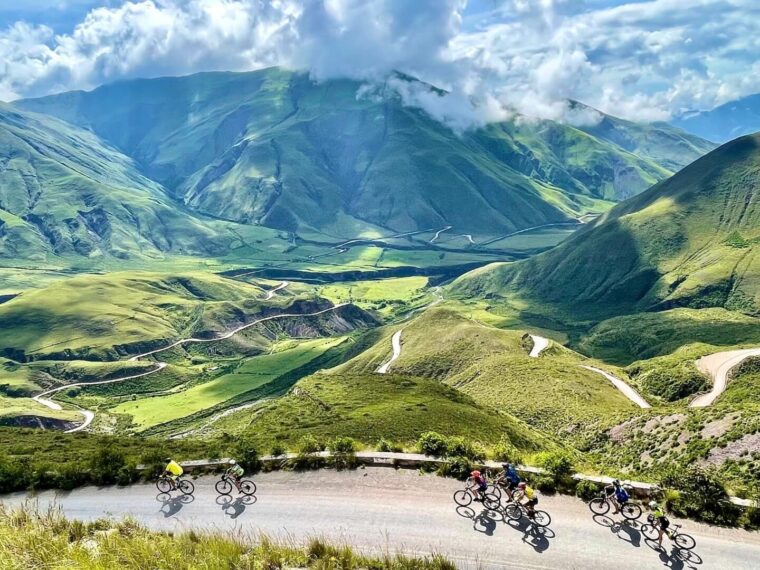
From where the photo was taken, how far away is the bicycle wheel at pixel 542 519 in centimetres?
2639

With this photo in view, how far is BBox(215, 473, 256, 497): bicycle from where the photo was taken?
31688 mm

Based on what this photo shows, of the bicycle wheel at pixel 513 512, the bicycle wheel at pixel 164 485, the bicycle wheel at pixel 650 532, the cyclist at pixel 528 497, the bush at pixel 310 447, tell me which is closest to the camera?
the bicycle wheel at pixel 650 532

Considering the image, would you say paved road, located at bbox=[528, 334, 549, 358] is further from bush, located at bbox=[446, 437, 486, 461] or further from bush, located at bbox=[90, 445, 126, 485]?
bush, located at bbox=[90, 445, 126, 485]

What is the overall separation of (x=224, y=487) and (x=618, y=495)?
920 inches

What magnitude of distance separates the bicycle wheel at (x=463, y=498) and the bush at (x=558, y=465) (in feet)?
17.6

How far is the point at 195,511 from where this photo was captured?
30.1m

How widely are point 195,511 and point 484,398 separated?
87.1 metres

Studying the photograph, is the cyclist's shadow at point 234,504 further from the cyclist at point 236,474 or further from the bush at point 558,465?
the bush at point 558,465

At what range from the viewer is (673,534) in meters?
24.7

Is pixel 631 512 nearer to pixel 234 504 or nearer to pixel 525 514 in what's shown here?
pixel 525 514

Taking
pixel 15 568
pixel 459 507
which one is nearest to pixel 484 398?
pixel 459 507

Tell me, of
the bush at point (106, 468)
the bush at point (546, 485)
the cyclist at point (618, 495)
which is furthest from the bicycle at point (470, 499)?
the bush at point (106, 468)

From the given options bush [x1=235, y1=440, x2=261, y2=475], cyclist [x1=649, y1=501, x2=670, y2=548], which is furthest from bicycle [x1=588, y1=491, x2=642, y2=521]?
bush [x1=235, y1=440, x2=261, y2=475]

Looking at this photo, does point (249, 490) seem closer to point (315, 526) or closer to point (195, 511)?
point (195, 511)
